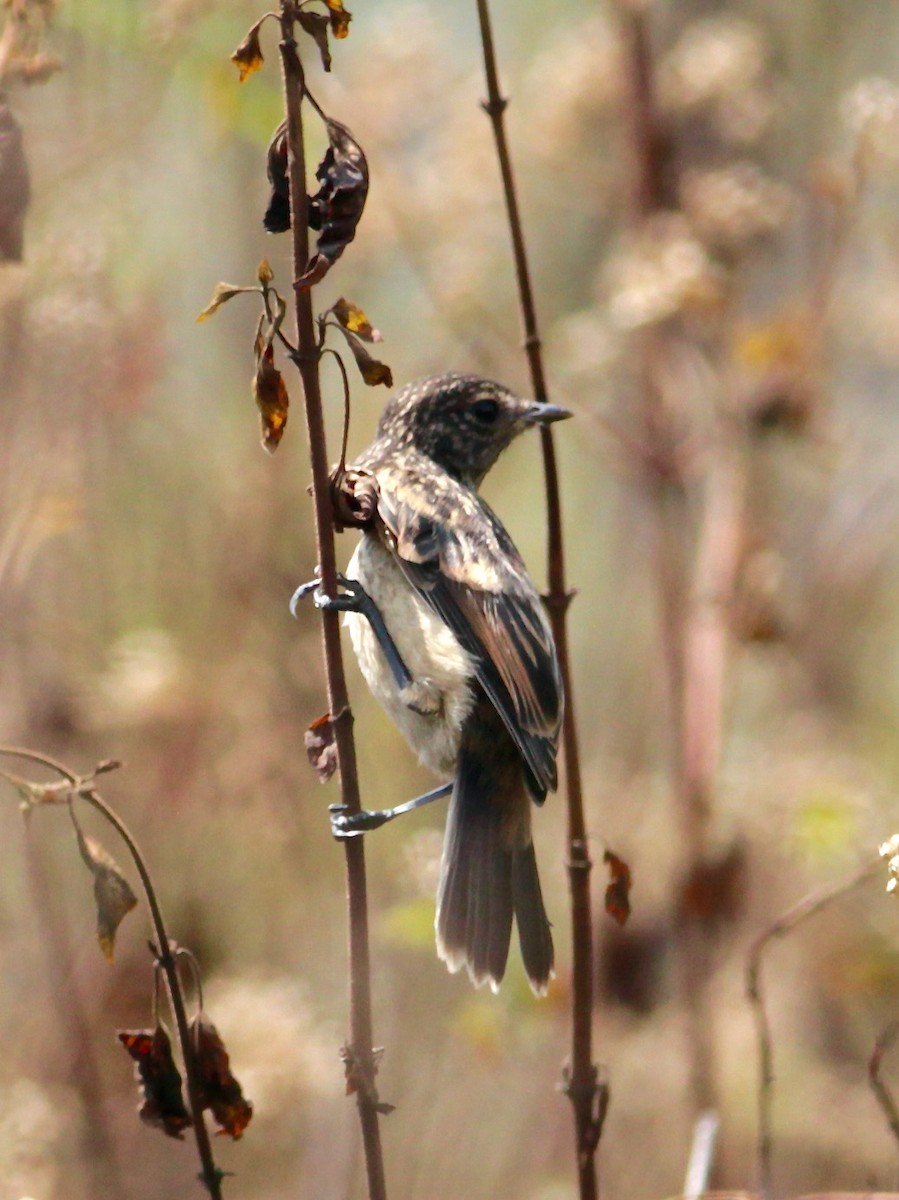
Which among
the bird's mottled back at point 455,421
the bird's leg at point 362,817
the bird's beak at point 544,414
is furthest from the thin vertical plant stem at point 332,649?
the bird's mottled back at point 455,421

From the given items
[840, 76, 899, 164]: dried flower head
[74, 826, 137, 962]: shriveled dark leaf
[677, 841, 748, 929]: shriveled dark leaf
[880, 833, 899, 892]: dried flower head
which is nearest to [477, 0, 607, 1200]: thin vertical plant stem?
[880, 833, 899, 892]: dried flower head

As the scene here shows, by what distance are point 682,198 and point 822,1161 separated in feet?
12.9

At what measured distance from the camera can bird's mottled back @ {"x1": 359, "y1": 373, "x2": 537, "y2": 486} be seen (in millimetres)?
4777

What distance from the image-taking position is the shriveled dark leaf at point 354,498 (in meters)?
3.01

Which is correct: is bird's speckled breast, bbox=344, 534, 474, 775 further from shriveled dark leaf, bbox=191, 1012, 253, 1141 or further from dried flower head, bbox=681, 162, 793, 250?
dried flower head, bbox=681, 162, 793, 250

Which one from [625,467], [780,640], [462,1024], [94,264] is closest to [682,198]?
[625,467]

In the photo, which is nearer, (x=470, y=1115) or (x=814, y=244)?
(x=470, y=1115)

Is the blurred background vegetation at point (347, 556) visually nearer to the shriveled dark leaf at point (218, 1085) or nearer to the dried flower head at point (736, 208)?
the dried flower head at point (736, 208)

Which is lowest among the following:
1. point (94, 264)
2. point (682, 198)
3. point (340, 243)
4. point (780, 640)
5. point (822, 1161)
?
point (822, 1161)

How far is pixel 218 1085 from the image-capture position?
2729mm

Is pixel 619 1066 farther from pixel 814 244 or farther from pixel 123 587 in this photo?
pixel 814 244

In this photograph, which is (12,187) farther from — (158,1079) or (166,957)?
(158,1079)

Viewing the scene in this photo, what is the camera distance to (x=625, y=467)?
6.25m

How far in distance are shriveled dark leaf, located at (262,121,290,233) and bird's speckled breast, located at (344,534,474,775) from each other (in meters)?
1.48
